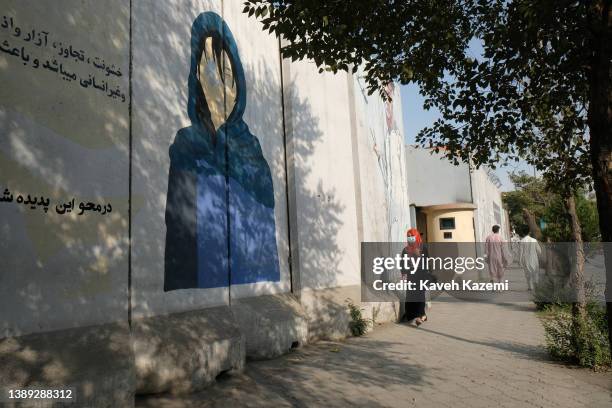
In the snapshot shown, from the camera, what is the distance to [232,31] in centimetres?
666

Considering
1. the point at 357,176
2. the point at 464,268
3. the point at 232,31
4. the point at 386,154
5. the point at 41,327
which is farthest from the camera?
the point at 464,268

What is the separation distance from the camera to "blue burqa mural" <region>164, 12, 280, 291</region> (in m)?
5.21

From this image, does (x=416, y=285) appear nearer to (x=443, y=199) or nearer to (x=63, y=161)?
(x=63, y=161)

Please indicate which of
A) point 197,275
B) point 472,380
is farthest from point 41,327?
point 472,380

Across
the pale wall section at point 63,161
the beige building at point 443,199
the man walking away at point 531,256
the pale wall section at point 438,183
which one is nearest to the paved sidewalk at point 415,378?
the pale wall section at point 63,161

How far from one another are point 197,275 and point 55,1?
302 centimetres

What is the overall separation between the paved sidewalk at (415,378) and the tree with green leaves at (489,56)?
1.88 meters

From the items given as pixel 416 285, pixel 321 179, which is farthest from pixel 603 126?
pixel 416 285

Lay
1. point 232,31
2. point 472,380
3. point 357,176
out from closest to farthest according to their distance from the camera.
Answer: point 472,380 < point 232,31 < point 357,176

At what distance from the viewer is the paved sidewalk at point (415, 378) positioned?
4438 mm

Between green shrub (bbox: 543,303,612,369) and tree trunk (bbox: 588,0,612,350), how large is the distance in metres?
2.57

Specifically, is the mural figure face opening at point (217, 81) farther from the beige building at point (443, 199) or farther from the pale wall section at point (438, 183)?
the pale wall section at point (438, 183)

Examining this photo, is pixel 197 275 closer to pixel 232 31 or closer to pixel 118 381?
pixel 118 381

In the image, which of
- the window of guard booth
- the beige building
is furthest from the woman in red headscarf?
the window of guard booth
